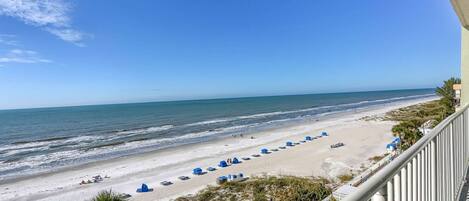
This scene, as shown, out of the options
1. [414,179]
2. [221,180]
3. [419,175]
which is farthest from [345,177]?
[414,179]

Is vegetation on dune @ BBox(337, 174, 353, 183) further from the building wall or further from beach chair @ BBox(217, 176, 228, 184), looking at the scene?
the building wall

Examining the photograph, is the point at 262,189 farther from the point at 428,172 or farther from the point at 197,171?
the point at 428,172

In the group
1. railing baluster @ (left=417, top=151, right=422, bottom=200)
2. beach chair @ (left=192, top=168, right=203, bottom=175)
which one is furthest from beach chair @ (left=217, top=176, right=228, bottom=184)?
railing baluster @ (left=417, top=151, right=422, bottom=200)

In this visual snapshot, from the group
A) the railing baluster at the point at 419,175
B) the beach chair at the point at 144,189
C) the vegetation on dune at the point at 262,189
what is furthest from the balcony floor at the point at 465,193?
the beach chair at the point at 144,189

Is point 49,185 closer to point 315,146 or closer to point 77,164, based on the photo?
point 77,164

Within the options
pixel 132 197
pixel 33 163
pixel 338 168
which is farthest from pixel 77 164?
pixel 338 168

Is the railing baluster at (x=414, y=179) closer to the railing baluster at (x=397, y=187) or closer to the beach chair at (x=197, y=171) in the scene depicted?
the railing baluster at (x=397, y=187)

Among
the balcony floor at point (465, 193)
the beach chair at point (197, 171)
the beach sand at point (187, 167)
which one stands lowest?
the beach sand at point (187, 167)
